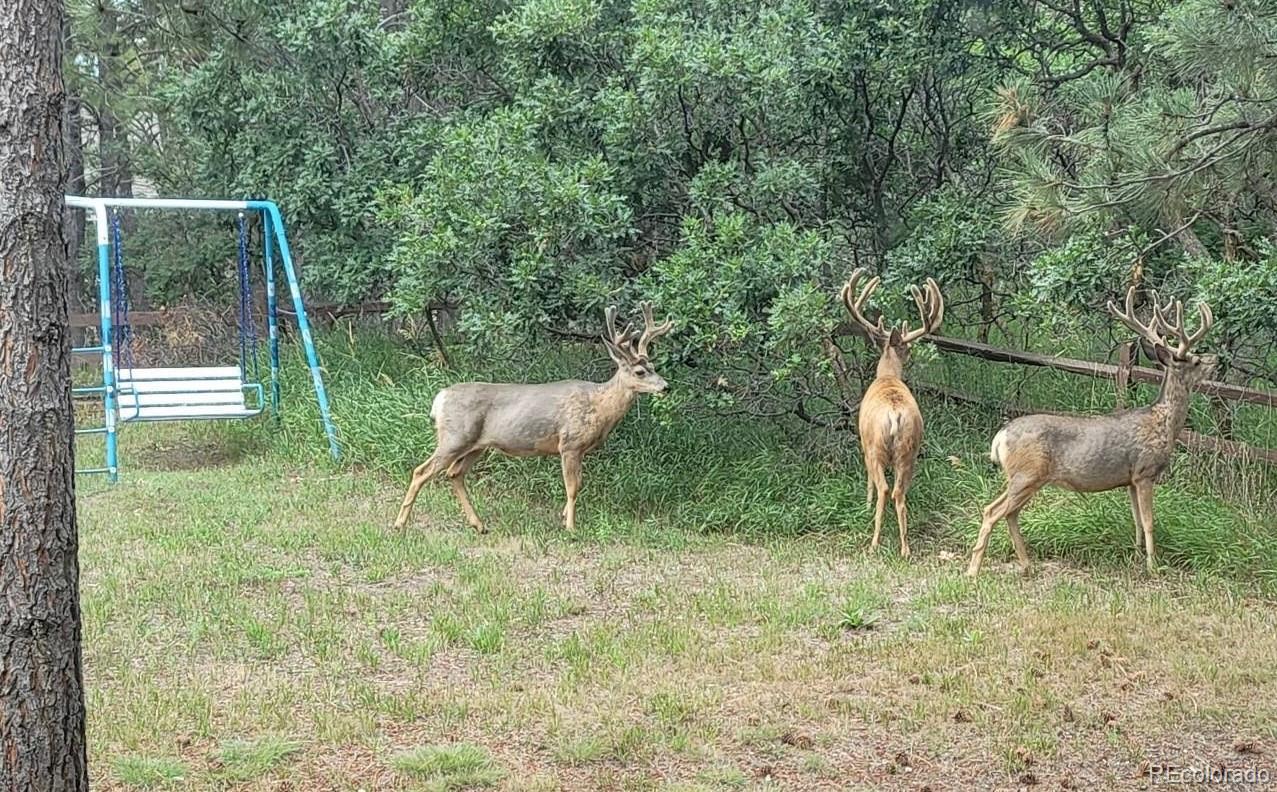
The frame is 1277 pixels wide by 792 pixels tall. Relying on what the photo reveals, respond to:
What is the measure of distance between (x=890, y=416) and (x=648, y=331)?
5.47 feet

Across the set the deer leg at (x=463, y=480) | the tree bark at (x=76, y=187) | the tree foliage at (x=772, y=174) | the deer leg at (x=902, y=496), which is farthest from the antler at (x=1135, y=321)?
the tree bark at (x=76, y=187)

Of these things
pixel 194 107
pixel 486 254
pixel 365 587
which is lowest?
pixel 365 587

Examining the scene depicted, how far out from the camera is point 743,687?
5.36 metres

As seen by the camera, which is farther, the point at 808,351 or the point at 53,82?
the point at 808,351

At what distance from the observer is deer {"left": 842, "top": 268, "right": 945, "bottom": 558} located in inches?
308

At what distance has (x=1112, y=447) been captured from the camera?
7285mm

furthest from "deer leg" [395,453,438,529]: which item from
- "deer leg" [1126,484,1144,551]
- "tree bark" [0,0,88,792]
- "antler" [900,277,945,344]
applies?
"tree bark" [0,0,88,792]

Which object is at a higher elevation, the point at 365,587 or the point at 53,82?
the point at 53,82

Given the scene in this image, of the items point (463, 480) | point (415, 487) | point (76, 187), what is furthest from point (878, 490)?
point (76, 187)

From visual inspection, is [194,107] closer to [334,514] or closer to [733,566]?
[334,514]

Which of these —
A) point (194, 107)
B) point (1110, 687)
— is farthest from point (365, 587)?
point (194, 107)

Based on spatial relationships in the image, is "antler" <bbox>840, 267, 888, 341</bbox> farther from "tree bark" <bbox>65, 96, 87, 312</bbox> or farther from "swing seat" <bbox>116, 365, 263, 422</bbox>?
"tree bark" <bbox>65, 96, 87, 312</bbox>

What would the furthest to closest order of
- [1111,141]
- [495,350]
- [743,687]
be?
[495,350]
[1111,141]
[743,687]

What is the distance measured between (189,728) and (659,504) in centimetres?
469
